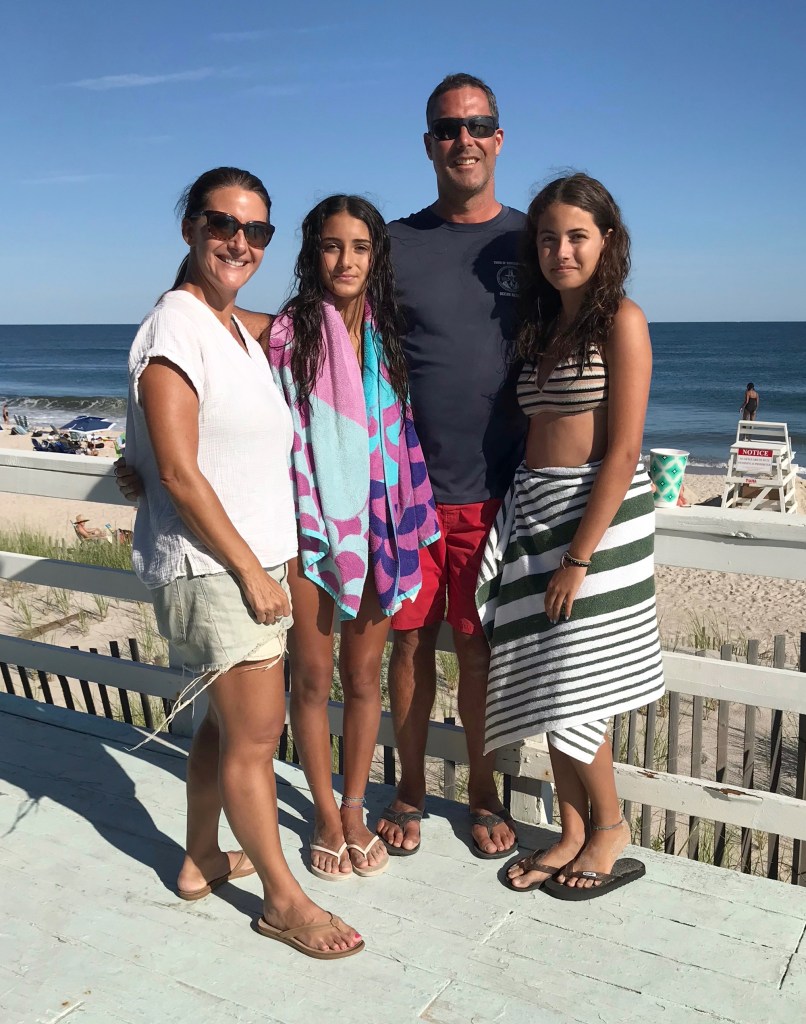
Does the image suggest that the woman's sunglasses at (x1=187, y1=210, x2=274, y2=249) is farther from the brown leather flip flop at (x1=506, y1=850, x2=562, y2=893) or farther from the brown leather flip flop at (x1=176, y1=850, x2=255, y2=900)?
the brown leather flip flop at (x1=506, y1=850, x2=562, y2=893)

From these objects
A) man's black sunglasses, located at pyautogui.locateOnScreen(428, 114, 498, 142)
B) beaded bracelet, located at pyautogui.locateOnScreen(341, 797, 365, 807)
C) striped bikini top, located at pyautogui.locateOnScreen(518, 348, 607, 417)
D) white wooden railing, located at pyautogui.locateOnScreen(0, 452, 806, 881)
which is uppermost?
man's black sunglasses, located at pyautogui.locateOnScreen(428, 114, 498, 142)

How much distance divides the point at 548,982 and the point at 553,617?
0.81m

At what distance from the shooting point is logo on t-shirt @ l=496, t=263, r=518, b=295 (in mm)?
2445

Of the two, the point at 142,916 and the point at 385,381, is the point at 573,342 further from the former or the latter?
the point at 142,916

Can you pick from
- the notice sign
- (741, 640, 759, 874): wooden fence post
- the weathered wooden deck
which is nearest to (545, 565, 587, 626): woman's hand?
the weathered wooden deck

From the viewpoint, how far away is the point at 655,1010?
1.90 meters

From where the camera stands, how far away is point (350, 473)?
233cm

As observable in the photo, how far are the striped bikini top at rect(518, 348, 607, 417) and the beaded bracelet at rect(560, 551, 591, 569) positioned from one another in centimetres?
35

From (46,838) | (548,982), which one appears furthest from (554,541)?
(46,838)

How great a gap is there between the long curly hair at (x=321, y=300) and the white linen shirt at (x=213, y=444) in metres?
0.18

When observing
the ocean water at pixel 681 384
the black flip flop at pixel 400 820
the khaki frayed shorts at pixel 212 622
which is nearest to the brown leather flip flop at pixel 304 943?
the black flip flop at pixel 400 820

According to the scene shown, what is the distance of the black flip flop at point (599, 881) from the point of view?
231cm

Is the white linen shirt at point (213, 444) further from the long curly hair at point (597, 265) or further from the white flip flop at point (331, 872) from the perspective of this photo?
the white flip flop at point (331, 872)

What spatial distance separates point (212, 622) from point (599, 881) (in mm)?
1175
